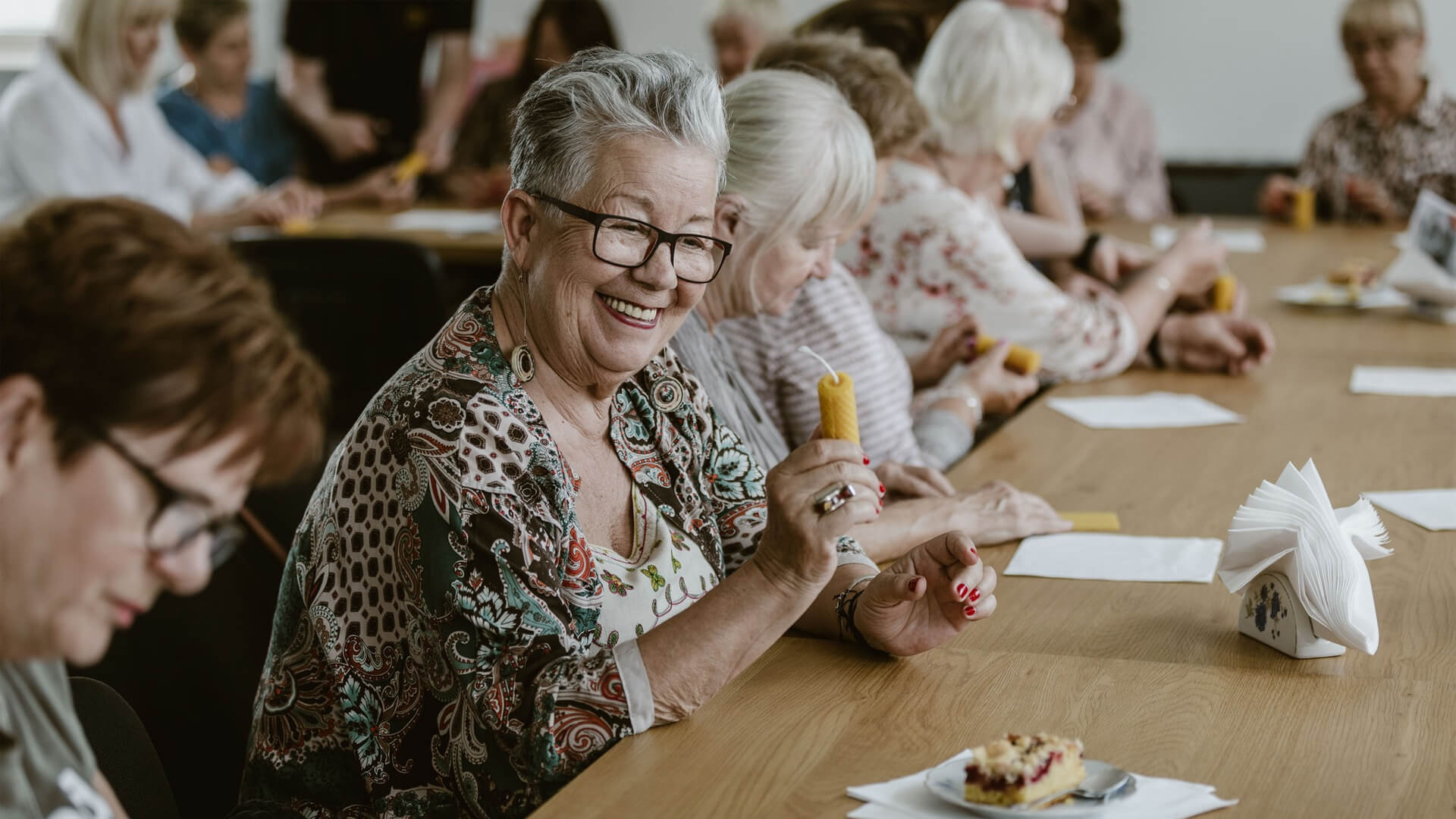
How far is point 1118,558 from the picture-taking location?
182 cm

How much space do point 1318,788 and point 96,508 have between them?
37.3 inches

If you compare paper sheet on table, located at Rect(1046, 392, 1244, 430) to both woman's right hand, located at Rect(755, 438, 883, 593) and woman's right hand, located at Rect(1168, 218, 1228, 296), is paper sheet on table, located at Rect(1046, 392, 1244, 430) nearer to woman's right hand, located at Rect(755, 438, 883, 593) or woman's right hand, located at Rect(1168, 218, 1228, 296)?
woman's right hand, located at Rect(1168, 218, 1228, 296)

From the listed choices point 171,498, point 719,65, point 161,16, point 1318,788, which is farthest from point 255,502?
point 719,65

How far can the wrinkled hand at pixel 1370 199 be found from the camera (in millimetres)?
4789

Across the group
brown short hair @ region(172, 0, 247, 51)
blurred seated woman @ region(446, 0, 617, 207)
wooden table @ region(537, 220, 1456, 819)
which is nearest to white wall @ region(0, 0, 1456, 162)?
blurred seated woman @ region(446, 0, 617, 207)

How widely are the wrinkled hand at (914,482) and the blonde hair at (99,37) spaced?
9.65 feet

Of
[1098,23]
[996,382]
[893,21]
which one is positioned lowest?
[996,382]

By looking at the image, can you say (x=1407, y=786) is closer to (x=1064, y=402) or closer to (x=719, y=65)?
(x=1064, y=402)

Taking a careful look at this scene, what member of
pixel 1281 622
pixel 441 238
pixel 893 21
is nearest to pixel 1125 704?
pixel 1281 622

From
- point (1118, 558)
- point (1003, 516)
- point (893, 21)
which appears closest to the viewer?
point (1118, 558)

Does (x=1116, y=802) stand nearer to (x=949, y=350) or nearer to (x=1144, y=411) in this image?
(x=1144, y=411)

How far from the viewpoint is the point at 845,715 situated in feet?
4.43

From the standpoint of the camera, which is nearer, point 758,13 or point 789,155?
point 789,155

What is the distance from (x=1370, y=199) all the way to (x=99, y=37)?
4.01m
